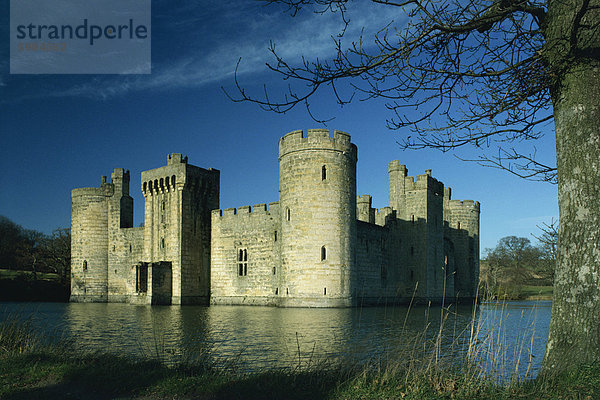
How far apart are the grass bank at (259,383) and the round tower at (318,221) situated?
19.2 metres

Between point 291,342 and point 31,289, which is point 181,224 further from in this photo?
point 291,342

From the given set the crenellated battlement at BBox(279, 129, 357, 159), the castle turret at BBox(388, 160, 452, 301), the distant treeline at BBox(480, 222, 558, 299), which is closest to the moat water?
the distant treeline at BBox(480, 222, 558, 299)

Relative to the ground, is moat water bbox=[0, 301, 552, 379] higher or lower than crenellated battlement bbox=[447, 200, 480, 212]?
lower

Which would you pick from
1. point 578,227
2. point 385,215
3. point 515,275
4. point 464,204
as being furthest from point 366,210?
point 578,227

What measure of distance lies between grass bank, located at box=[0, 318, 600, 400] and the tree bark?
1.00 ft

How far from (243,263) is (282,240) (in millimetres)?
5673

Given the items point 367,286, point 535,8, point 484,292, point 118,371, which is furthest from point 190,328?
point 367,286

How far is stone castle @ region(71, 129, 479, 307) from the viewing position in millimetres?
26438

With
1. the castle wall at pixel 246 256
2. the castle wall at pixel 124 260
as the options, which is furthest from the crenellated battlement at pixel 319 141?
the castle wall at pixel 124 260

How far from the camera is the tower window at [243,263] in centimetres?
3219

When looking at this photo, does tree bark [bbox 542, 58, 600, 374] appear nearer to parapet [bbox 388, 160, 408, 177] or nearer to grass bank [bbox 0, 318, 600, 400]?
grass bank [bbox 0, 318, 600, 400]

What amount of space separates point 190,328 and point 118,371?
9.23 metres

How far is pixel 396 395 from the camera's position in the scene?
5180mm

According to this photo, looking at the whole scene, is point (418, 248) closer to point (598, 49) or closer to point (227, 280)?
point (227, 280)
